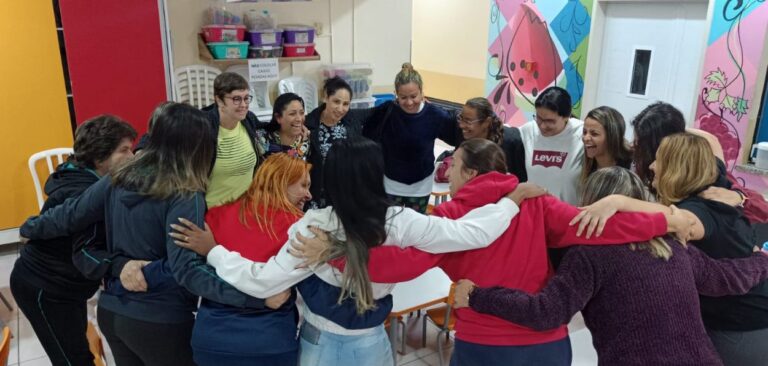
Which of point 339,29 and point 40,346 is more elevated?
point 339,29

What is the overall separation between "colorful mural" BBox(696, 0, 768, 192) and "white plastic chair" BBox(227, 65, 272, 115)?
3873mm

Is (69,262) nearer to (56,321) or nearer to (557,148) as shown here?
(56,321)

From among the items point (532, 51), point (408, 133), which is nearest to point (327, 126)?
point (408, 133)

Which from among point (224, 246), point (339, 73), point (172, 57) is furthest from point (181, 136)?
point (339, 73)

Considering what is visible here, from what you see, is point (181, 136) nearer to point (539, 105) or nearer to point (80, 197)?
point (80, 197)

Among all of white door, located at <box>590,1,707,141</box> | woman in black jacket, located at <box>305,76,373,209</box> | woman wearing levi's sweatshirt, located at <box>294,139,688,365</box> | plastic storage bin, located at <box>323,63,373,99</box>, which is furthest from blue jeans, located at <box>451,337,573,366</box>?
white door, located at <box>590,1,707,141</box>

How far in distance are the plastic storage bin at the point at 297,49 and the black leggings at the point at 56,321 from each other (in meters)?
3.27

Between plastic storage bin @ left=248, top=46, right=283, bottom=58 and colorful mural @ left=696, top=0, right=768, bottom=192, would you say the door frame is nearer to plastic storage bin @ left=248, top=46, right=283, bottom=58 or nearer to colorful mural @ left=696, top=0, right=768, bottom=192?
colorful mural @ left=696, top=0, right=768, bottom=192

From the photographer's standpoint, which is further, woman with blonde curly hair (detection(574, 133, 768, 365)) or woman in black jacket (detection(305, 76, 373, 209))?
woman in black jacket (detection(305, 76, 373, 209))

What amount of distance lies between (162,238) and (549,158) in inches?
79.5

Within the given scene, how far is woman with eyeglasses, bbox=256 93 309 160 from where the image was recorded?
333 cm

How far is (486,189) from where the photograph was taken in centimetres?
174

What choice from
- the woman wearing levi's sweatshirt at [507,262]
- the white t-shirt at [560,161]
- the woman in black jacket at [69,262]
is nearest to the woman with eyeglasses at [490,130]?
the white t-shirt at [560,161]

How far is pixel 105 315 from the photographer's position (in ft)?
6.24
